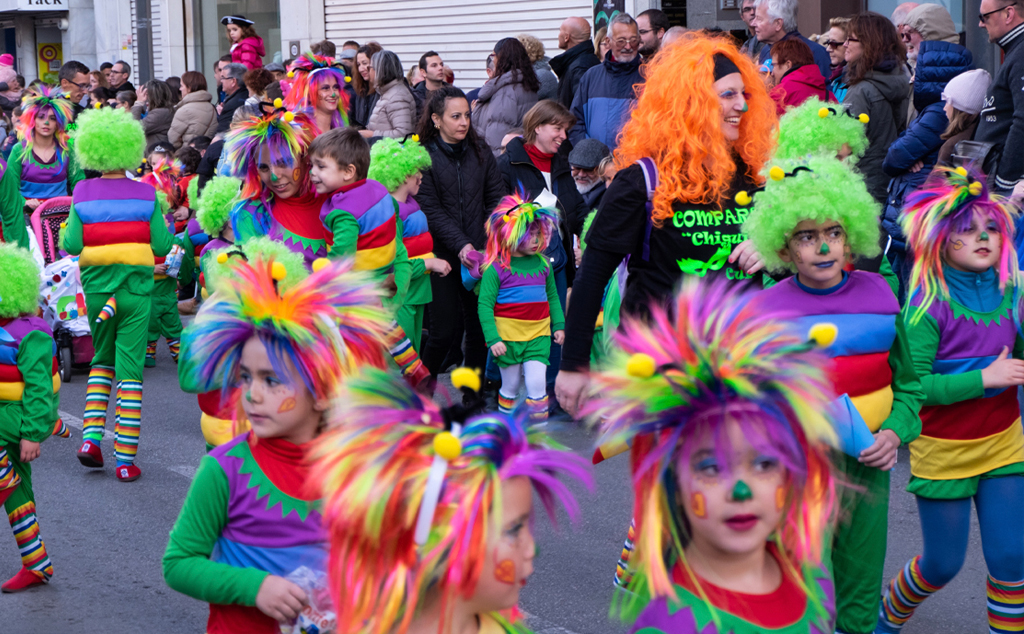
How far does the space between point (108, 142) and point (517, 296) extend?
249 centimetres

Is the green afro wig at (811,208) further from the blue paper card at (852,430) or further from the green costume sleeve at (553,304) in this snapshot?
the green costume sleeve at (553,304)

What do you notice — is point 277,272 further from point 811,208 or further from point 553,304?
point 553,304

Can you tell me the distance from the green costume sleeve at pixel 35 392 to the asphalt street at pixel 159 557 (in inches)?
29.1

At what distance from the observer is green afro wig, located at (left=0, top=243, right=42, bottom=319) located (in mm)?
4820

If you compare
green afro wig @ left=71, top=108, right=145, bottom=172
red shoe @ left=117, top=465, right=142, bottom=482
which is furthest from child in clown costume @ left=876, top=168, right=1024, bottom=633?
green afro wig @ left=71, top=108, right=145, bottom=172

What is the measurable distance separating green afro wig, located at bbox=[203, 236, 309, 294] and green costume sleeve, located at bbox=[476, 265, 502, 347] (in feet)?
7.03

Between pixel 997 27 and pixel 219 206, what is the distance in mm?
4533

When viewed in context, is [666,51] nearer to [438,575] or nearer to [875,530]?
[875,530]

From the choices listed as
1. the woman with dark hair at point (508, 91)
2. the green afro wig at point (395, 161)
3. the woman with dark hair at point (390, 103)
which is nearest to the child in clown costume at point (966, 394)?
the green afro wig at point (395, 161)

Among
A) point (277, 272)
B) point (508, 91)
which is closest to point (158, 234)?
point (508, 91)

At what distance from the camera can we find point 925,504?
391 centimetres

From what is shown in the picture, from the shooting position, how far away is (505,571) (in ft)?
6.78

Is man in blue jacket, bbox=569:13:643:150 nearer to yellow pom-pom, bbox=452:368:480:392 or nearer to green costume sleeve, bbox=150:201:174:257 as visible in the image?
green costume sleeve, bbox=150:201:174:257

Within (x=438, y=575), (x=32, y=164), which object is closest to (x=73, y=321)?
(x=32, y=164)
